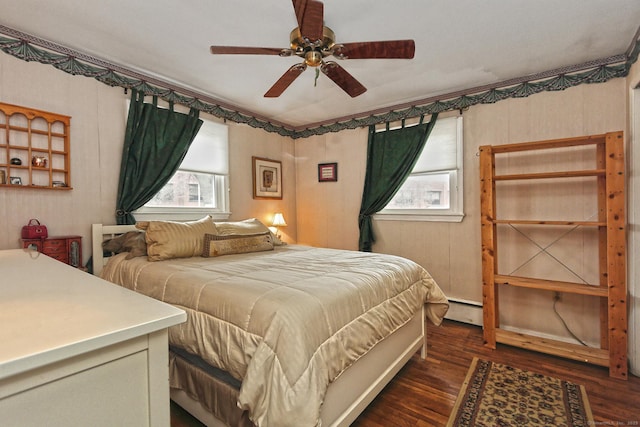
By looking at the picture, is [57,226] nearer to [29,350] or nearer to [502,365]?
[29,350]

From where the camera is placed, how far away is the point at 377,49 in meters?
1.90

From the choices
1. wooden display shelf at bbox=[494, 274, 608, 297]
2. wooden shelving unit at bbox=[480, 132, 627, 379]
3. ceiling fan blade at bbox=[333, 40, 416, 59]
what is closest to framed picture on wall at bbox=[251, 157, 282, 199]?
ceiling fan blade at bbox=[333, 40, 416, 59]

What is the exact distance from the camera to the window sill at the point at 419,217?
3.38m

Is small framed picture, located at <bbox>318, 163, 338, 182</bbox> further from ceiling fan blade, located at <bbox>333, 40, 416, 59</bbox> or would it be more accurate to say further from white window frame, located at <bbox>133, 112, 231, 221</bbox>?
ceiling fan blade, located at <bbox>333, 40, 416, 59</bbox>

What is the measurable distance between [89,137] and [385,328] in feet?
9.43

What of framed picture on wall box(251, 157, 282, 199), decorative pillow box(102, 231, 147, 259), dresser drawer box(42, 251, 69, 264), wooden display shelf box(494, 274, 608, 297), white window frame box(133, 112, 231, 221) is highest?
framed picture on wall box(251, 157, 282, 199)

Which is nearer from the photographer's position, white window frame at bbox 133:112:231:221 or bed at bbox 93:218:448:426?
bed at bbox 93:218:448:426

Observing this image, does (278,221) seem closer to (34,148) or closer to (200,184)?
(200,184)

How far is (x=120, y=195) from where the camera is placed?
111 inches

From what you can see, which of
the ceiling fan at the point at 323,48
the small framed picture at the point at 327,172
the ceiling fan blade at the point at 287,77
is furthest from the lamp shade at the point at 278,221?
the ceiling fan at the point at 323,48

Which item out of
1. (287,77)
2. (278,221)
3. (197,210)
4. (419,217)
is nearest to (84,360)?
(287,77)

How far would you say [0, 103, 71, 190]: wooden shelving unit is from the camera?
2.26 metres

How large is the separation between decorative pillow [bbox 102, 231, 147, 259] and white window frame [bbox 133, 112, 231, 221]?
39 cm

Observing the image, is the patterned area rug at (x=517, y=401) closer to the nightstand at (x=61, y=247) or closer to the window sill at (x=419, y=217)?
the window sill at (x=419, y=217)
